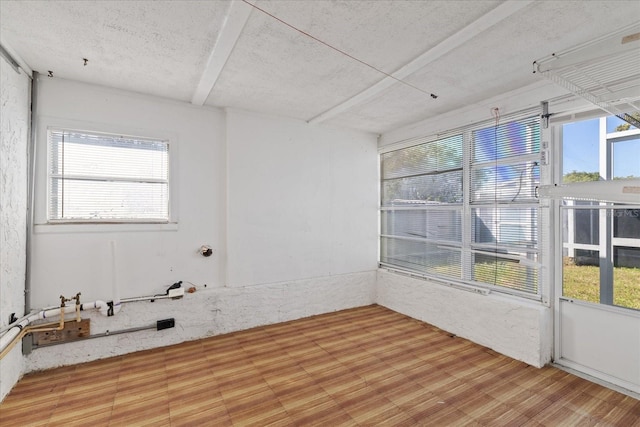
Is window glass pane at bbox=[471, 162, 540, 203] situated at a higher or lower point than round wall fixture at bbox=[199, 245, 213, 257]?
higher

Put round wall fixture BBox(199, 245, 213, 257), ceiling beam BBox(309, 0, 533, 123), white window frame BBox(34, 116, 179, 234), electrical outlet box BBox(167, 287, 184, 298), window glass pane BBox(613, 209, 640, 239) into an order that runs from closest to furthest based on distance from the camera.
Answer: ceiling beam BBox(309, 0, 533, 123) < window glass pane BBox(613, 209, 640, 239) < white window frame BBox(34, 116, 179, 234) < electrical outlet box BBox(167, 287, 184, 298) < round wall fixture BBox(199, 245, 213, 257)

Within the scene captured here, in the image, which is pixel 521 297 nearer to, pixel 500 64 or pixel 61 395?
pixel 500 64

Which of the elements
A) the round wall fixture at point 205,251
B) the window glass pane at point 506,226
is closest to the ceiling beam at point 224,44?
the round wall fixture at point 205,251

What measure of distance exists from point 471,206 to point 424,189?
A: 0.73 metres

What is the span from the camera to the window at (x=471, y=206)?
2.99 meters

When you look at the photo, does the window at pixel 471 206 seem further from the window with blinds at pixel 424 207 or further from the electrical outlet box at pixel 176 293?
the electrical outlet box at pixel 176 293

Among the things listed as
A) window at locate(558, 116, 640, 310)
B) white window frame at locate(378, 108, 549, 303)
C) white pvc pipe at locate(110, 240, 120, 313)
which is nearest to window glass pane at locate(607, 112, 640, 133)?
window at locate(558, 116, 640, 310)

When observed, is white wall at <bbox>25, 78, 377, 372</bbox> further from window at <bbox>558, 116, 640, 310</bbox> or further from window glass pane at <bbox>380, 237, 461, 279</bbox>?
window at <bbox>558, 116, 640, 310</bbox>

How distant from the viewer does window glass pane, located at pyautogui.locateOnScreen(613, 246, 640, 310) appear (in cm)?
236

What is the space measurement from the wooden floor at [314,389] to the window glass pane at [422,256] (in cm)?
95

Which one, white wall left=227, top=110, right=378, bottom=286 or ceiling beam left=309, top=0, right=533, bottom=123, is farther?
white wall left=227, top=110, right=378, bottom=286

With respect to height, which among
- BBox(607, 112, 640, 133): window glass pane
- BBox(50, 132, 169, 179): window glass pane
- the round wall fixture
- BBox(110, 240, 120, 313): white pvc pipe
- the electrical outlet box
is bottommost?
the electrical outlet box

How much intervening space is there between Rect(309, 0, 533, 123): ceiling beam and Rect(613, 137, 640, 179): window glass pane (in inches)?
63.0

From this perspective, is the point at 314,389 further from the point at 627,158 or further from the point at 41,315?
the point at 627,158
